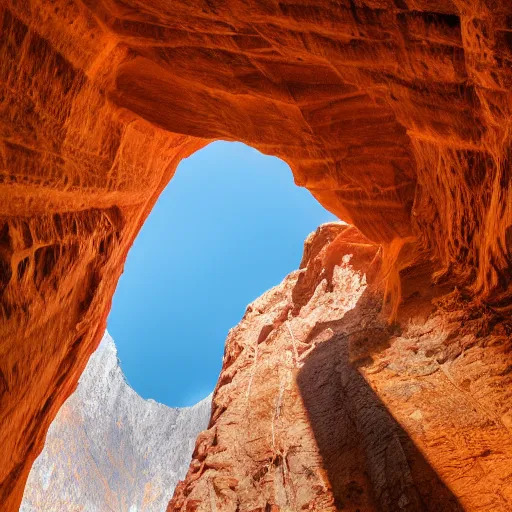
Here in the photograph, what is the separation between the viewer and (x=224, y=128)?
27.8 feet

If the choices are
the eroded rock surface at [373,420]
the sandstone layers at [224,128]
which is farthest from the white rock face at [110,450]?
the sandstone layers at [224,128]

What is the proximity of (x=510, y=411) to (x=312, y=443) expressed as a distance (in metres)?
3.10

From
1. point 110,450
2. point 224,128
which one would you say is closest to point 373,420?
point 224,128

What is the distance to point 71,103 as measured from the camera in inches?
235

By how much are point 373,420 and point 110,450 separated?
107 ft

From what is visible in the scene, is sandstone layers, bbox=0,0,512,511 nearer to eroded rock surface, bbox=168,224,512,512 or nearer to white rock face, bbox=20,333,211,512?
eroded rock surface, bbox=168,224,512,512

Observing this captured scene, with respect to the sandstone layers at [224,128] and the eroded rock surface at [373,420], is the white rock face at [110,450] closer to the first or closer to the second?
the eroded rock surface at [373,420]

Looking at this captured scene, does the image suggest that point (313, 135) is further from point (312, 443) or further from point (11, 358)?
point (11, 358)

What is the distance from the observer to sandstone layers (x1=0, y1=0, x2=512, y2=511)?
426 centimetres

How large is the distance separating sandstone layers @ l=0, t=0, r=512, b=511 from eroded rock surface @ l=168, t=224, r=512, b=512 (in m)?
0.47

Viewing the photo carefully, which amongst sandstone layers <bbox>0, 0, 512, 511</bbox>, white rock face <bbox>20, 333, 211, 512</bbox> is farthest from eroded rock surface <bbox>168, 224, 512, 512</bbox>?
white rock face <bbox>20, 333, 211, 512</bbox>

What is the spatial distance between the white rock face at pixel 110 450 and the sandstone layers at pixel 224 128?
22.3 metres

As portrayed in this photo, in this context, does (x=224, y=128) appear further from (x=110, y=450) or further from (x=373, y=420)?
(x=110, y=450)

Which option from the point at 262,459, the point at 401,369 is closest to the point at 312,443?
the point at 262,459
